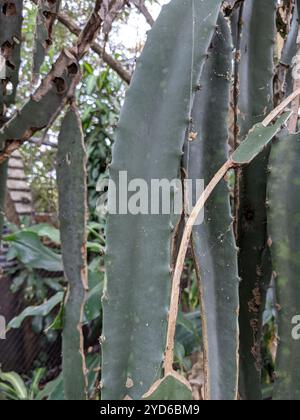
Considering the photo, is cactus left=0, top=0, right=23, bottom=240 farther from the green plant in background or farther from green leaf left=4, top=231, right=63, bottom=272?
green leaf left=4, top=231, right=63, bottom=272

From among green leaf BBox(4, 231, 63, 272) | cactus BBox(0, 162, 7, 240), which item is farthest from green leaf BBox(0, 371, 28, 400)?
cactus BBox(0, 162, 7, 240)

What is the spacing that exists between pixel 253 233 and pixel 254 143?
0.53 feet

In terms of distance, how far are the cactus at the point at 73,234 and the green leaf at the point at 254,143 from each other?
224 millimetres

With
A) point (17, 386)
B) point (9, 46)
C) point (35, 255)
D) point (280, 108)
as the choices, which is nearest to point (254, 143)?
point (280, 108)

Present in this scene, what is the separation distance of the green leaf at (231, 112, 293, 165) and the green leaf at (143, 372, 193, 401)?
0.19 metres

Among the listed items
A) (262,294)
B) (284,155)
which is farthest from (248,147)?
(262,294)

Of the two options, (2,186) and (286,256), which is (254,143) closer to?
(286,256)

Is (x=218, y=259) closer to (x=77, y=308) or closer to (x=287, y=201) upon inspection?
(x=287, y=201)

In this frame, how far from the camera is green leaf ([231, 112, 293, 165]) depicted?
419 mm

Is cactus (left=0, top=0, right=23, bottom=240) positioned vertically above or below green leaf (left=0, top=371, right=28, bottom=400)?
above

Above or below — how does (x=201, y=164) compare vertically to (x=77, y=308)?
above

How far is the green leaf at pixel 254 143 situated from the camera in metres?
0.42

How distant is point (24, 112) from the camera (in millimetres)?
Answer: 591
